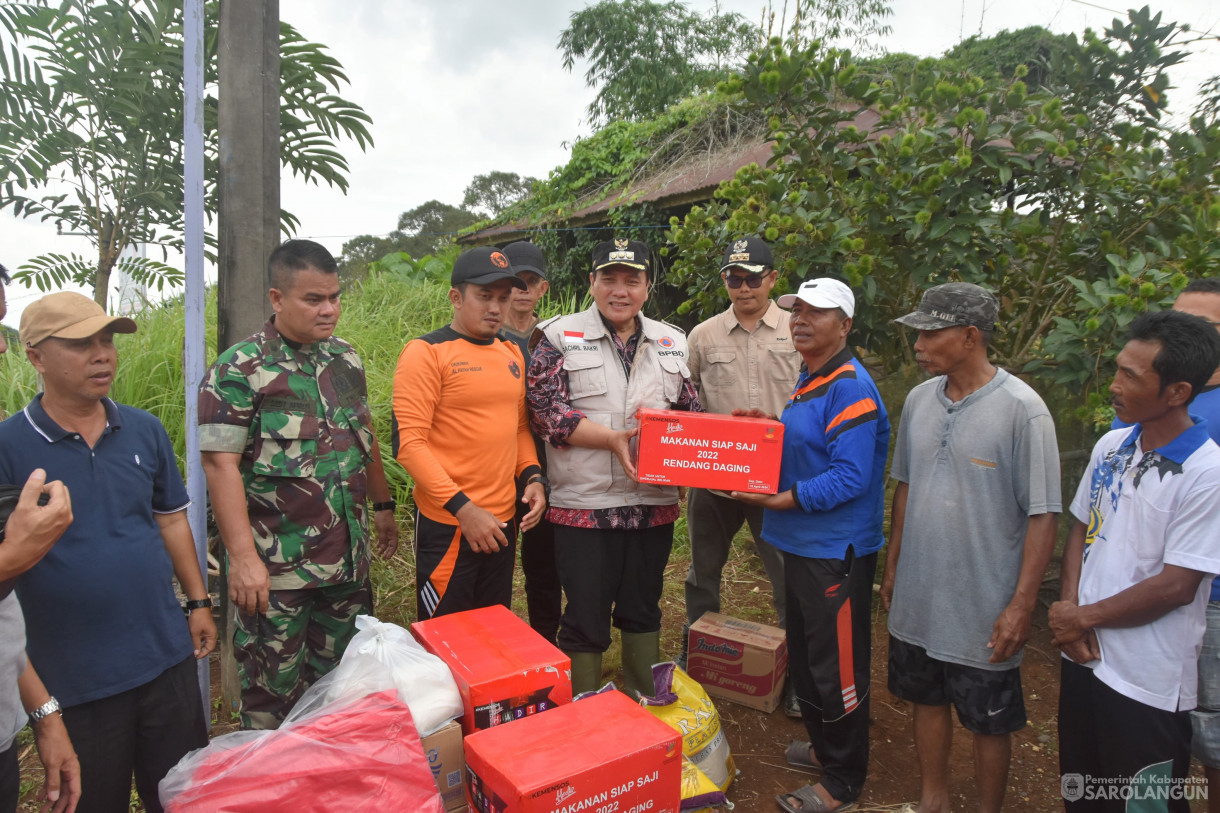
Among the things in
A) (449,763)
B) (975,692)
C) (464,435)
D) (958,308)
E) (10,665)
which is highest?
(958,308)

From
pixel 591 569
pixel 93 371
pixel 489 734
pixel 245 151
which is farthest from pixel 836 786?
pixel 245 151

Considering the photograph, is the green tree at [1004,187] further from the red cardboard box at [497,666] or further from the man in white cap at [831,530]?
the red cardboard box at [497,666]

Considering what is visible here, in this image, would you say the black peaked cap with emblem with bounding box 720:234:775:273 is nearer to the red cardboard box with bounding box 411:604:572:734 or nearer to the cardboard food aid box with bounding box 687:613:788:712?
the cardboard food aid box with bounding box 687:613:788:712

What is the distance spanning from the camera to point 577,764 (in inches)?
63.4

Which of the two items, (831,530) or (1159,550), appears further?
(831,530)

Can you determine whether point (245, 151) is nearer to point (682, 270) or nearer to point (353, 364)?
point (353, 364)

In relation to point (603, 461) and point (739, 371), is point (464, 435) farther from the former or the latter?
point (739, 371)

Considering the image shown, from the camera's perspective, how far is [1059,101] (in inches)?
124

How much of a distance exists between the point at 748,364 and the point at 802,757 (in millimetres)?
1805

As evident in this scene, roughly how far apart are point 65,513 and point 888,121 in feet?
11.9

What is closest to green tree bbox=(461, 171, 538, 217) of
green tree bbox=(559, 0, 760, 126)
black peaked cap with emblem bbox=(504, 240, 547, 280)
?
green tree bbox=(559, 0, 760, 126)

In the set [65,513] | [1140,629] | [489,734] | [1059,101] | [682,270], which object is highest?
[1059,101]

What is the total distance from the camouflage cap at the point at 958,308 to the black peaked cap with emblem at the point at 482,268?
1505mm

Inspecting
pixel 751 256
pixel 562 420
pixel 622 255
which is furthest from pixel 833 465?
pixel 751 256
